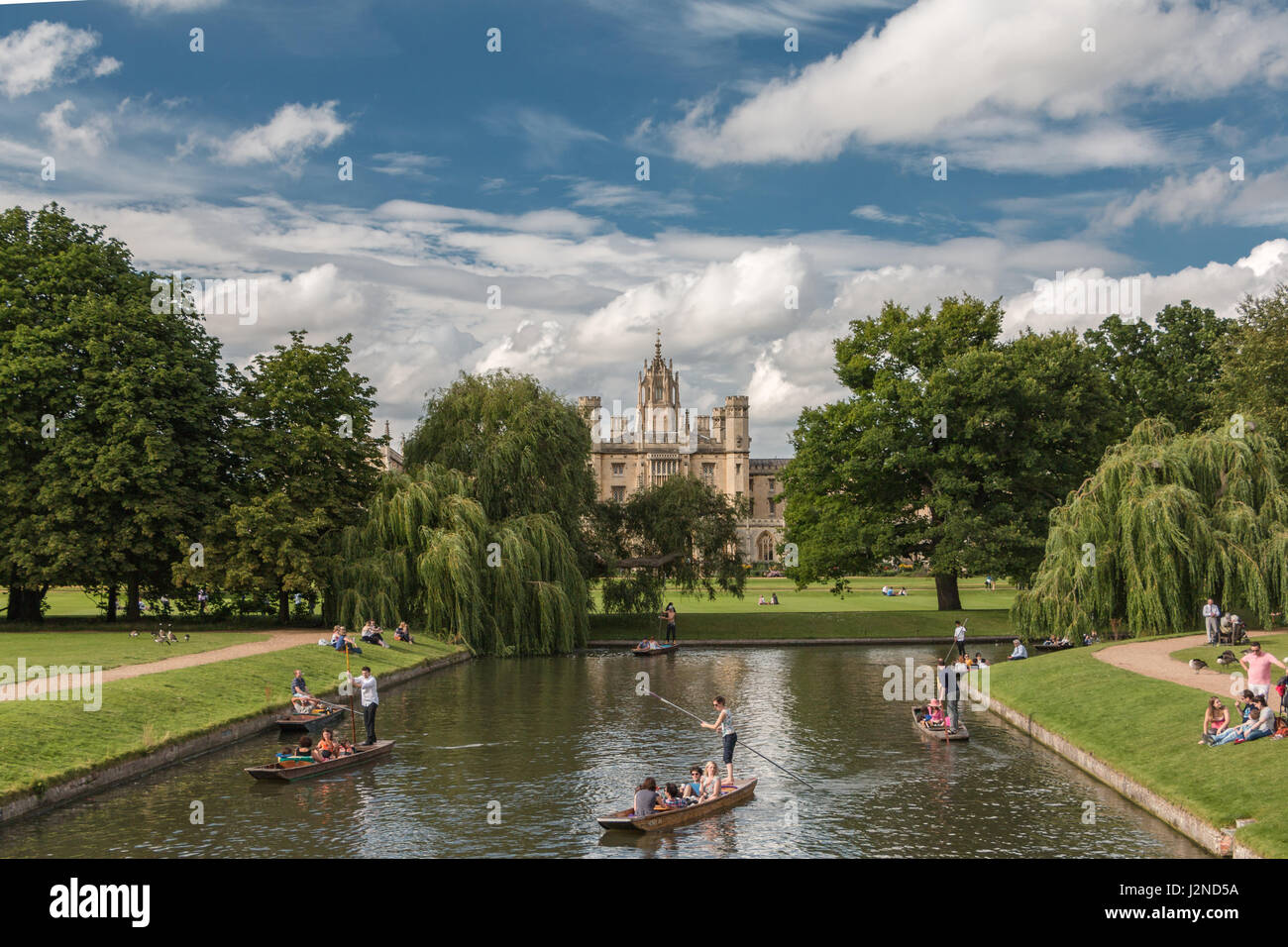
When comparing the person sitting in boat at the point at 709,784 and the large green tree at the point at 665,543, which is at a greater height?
the large green tree at the point at 665,543

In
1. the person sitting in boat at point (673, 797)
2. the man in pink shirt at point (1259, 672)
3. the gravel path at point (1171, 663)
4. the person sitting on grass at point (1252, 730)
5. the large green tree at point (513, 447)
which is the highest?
the large green tree at point (513, 447)

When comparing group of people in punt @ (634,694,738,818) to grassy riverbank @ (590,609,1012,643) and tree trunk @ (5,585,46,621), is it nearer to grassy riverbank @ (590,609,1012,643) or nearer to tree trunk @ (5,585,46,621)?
grassy riverbank @ (590,609,1012,643)

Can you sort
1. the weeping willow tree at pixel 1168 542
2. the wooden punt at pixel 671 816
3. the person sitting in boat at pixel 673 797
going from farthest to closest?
the weeping willow tree at pixel 1168 542 < the person sitting in boat at pixel 673 797 < the wooden punt at pixel 671 816

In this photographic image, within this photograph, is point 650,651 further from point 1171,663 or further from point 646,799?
point 646,799

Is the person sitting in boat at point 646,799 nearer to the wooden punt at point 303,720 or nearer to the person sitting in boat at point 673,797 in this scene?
the person sitting in boat at point 673,797

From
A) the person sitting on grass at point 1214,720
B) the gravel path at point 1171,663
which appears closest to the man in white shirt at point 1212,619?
the gravel path at point 1171,663

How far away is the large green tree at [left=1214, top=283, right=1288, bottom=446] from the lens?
39.4 m

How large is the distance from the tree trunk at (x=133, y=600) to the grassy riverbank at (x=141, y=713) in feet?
26.3

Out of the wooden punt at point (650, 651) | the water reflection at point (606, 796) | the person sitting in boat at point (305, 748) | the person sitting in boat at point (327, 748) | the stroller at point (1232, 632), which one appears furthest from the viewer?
the wooden punt at point (650, 651)

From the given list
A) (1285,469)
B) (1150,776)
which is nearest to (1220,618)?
(1285,469)

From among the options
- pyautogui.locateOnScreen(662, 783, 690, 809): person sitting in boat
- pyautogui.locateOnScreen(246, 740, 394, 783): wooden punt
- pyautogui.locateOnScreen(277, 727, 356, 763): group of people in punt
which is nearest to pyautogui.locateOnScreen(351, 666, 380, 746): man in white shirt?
pyautogui.locateOnScreen(246, 740, 394, 783): wooden punt

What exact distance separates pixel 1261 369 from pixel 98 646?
40.6 m

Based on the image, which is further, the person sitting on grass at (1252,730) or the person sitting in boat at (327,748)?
the person sitting in boat at (327,748)

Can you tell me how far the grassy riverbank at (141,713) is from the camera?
16656mm
